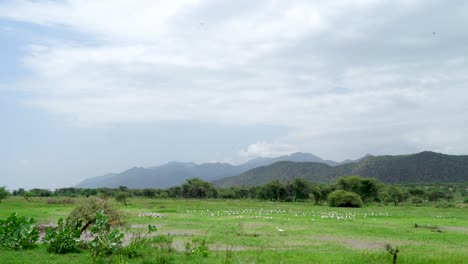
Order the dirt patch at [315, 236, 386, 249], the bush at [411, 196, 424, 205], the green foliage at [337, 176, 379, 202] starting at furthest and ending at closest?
1. the bush at [411, 196, 424, 205]
2. the green foliage at [337, 176, 379, 202]
3. the dirt patch at [315, 236, 386, 249]

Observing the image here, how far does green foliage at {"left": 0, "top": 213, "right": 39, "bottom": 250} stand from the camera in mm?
19953

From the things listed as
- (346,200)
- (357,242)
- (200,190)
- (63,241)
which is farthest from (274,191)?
(63,241)

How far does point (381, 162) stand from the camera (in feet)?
602

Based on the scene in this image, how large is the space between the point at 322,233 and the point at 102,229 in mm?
18427

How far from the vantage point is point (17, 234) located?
20.1 meters

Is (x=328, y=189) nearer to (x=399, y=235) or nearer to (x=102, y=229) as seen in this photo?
(x=399, y=235)

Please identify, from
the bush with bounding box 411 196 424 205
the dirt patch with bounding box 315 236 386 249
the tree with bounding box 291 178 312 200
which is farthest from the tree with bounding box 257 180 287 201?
the dirt patch with bounding box 315 236 386 249

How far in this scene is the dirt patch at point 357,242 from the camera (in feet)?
83.4

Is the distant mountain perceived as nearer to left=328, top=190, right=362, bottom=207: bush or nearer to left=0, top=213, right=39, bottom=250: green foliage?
left=328, top=190, right=362, bottom=207: bush

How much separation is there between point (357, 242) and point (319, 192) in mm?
70213

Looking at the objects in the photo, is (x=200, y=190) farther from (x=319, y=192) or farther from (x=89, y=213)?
(x=89, y=213)

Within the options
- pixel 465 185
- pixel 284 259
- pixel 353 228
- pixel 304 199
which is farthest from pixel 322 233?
pixel 465 185

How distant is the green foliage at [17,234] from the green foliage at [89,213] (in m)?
1.95

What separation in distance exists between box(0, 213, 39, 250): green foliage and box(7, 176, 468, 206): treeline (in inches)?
1669
